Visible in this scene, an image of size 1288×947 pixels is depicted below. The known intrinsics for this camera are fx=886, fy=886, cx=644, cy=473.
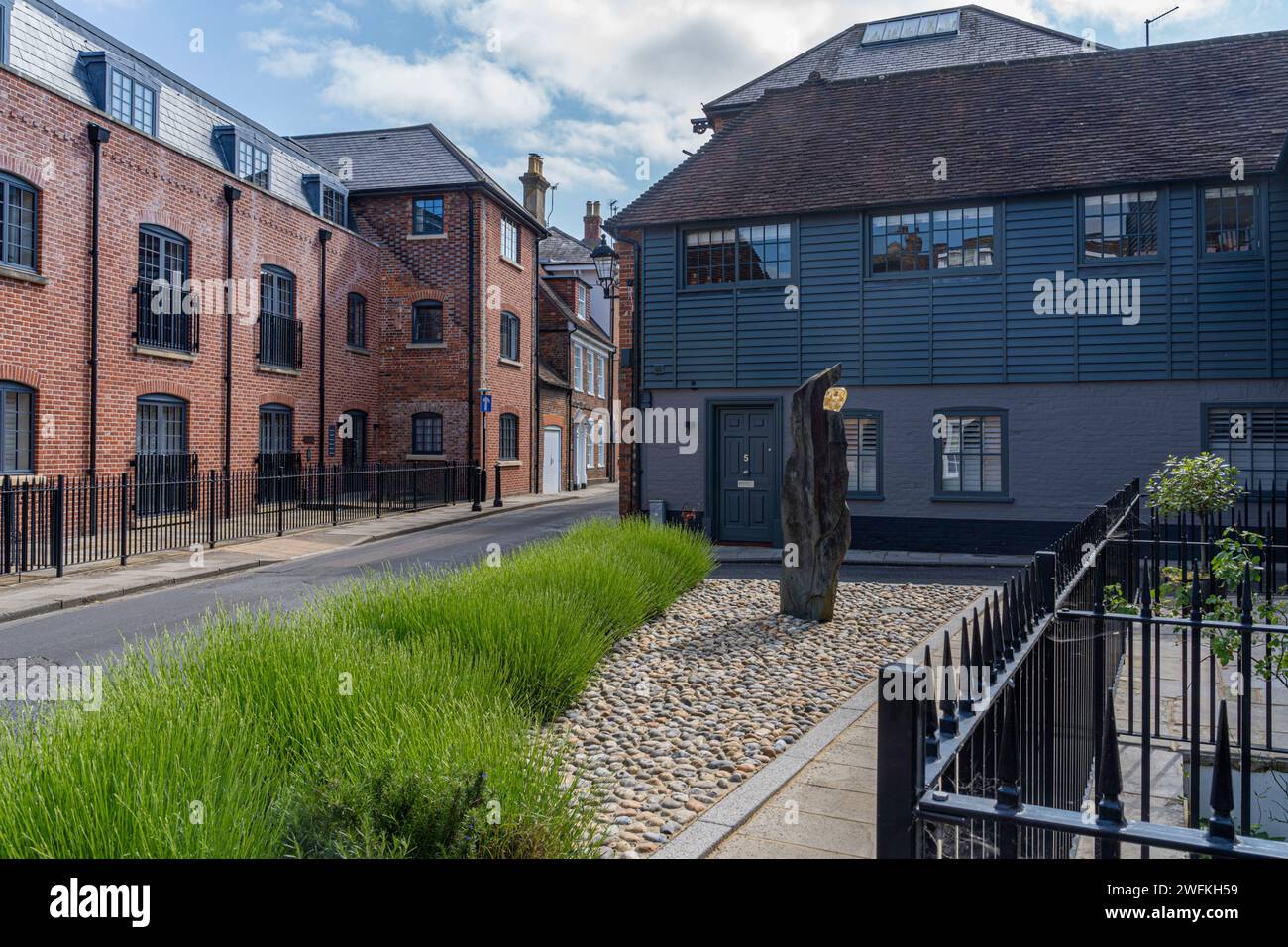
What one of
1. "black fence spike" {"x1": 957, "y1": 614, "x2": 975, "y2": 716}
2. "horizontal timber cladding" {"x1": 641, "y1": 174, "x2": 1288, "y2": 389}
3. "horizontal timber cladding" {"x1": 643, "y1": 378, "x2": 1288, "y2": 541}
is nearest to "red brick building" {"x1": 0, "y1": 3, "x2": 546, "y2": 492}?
"horizontal timber cladding" {"x1": 641, "y1": 174, "x2": 1288, "y2": 389}

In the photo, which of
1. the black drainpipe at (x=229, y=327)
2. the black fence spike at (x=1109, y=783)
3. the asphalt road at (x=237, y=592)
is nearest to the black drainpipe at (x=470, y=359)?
the asphalt road at (x=237, y=592)

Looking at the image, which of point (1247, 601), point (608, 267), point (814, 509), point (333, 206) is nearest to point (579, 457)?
point (333, 206)

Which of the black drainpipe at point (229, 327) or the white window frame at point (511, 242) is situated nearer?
the black drainpipe at point (229, 327)

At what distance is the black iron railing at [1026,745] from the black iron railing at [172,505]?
1293cm

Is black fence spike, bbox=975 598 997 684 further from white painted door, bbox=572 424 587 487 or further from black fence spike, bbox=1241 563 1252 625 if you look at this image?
white painted door, bbox=572 424 587 487

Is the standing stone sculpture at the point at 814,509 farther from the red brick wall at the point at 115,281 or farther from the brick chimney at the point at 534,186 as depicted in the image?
the brick chimney at the point at 534,186

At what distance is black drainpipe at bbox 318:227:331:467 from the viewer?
2406 centimetres

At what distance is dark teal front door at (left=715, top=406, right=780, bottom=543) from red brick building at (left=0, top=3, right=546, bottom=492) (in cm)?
1116

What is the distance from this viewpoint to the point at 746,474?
55.7 ft

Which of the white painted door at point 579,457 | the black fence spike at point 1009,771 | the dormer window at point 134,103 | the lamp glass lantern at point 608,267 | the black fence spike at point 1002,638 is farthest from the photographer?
the white painted door at point 579,457

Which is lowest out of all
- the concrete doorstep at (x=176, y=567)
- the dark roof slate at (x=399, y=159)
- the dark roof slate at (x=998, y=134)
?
the concrete doorstep at (x=176, y=567)

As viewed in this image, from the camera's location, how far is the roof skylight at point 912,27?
81.3 feet
